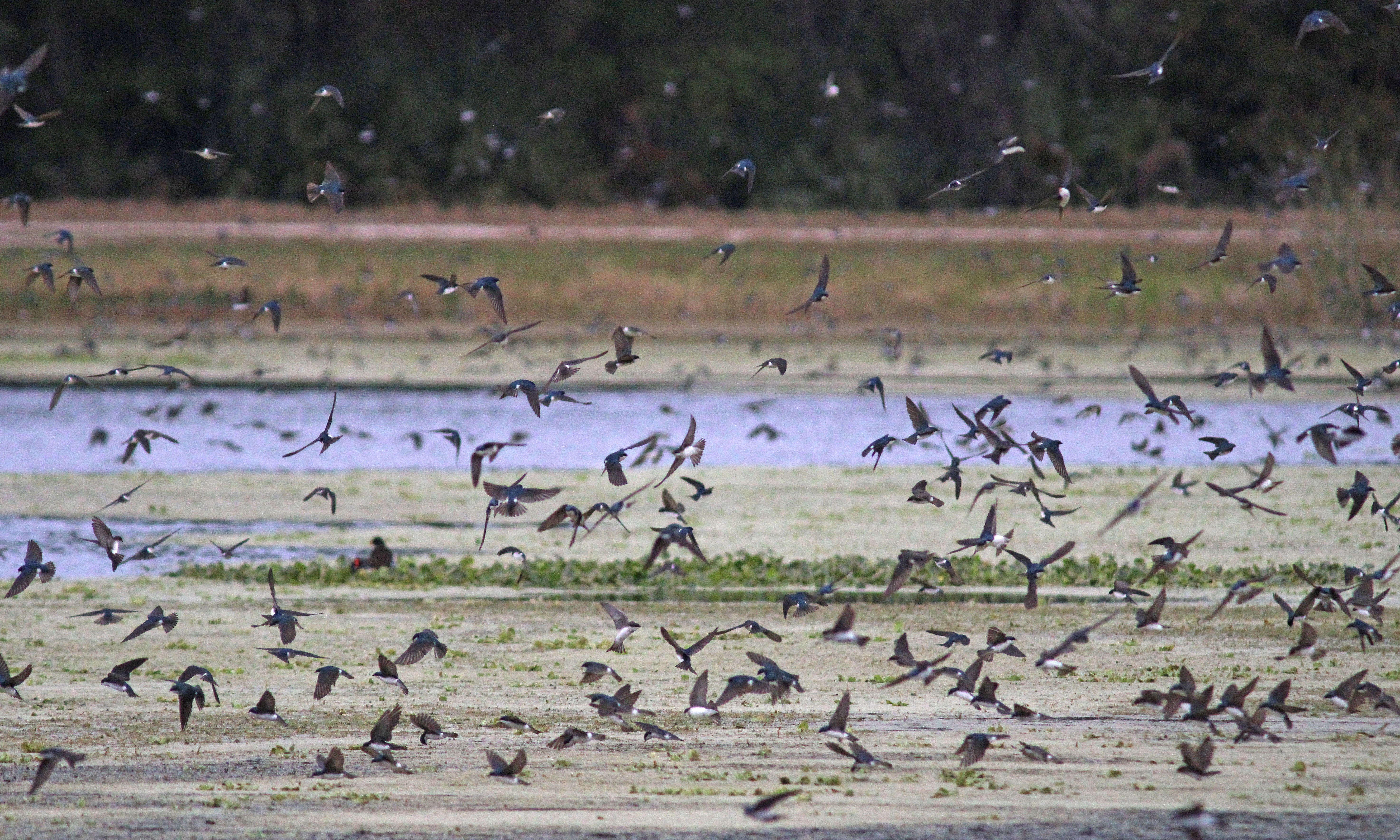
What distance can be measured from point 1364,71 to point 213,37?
112 ft

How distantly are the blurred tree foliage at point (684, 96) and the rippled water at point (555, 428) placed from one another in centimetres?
2472

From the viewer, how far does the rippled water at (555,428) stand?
67.3 feet

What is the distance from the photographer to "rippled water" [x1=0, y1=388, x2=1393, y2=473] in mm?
20516

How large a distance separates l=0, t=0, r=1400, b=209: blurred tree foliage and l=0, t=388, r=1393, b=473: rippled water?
81.1ft

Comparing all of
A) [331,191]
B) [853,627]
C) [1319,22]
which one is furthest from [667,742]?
[1319,22]

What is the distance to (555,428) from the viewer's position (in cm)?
2444

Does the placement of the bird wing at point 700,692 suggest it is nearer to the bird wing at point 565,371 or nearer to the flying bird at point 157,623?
the bird wing at point 565,371

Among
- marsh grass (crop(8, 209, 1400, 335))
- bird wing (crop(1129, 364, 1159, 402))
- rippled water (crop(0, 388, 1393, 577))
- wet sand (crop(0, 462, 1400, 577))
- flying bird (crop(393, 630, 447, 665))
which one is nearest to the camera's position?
bird wing (crop(1129, 364, 1159, 402))

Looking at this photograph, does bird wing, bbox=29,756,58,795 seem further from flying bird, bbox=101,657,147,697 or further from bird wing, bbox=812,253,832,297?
bird wing, bbox=812,253,832,297

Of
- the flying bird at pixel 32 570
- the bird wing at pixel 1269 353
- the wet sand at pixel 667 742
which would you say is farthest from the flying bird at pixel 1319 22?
the flying bird at pixel 32 570

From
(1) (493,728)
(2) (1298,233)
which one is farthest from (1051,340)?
(1) (493,728)

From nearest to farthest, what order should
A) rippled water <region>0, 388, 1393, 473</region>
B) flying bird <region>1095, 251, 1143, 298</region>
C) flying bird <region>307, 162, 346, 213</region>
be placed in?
1. flying bird <region>1095, 251, 1143, 298</region>
2. flying bird <region>307, 162, 346, 213</region>
3. rippled water <region>0, 388, 1393, 473</region>

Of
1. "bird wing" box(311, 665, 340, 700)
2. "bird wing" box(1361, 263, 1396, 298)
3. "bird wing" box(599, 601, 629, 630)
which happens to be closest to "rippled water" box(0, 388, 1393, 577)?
"bird wing" box(311, 665, 340, 700)

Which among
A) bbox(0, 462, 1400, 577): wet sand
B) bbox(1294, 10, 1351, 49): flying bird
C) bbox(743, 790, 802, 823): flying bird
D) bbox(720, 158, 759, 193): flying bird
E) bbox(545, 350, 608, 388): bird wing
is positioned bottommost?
bbox(743, 790, 802, 823): flying bird
